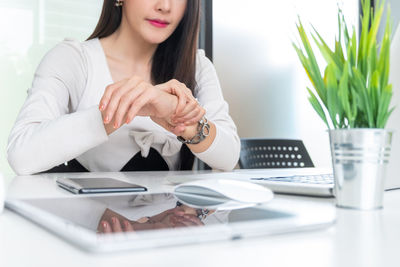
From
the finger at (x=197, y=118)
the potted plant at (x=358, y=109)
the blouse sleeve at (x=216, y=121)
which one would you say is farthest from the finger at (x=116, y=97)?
the potted plant at (x=358, y=109)

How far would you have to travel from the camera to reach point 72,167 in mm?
1422

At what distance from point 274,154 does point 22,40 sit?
1.43 meters

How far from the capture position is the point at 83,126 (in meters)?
1.07

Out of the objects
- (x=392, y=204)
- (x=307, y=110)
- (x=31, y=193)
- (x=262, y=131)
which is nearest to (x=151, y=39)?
(x=31, y=193)

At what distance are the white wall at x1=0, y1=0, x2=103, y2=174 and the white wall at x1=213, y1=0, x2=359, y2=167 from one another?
0.99m

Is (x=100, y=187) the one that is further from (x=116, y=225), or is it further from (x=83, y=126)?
(x=83, y=126)

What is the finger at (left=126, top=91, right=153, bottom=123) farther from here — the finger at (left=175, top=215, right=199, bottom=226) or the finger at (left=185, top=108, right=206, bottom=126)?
the finger at (left=175, top=215, right=199, bottom=226)

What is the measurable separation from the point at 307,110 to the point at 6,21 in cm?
213

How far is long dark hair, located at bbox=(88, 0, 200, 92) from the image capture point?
157 centimetres

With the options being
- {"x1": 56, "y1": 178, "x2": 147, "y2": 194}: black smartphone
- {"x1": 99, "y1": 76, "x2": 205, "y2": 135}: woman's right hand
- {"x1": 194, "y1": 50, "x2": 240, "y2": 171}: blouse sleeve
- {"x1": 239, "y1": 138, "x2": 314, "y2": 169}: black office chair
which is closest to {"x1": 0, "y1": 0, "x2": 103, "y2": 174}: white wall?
{"x1": 194, "y1": 50, "x2": 240, "y2": 171}: blouse sleeve

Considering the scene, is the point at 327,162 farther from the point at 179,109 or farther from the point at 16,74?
the point at 179,109

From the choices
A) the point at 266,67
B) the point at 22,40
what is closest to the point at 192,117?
the point at 22,40

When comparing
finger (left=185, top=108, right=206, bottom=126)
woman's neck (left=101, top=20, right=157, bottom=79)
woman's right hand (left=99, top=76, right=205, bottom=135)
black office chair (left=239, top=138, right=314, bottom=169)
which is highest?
woman's neck (left=101, top=20, right=157, bottom=79)

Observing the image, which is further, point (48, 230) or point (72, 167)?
point (72, 167)
